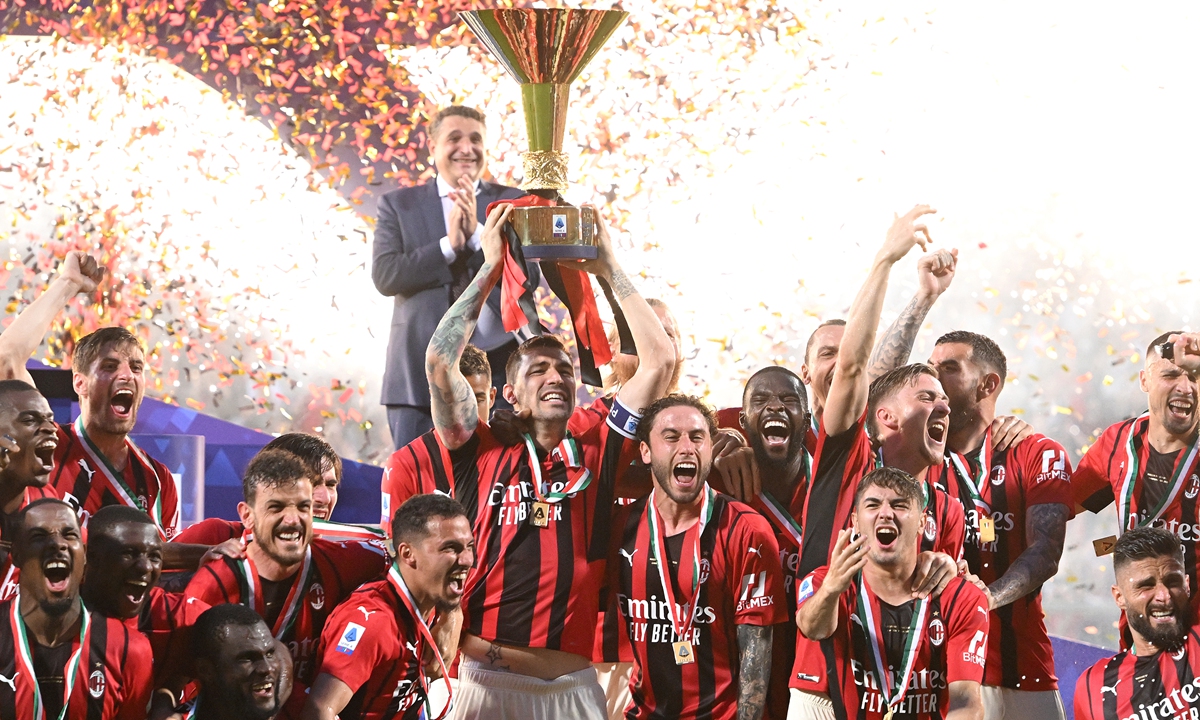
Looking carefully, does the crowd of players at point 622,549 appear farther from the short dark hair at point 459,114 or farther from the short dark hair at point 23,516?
the short dark hair at point 459,114

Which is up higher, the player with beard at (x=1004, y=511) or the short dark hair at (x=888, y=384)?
the short dark hair at (x=888, y=384)

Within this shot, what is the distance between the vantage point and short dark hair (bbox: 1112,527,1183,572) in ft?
14.3

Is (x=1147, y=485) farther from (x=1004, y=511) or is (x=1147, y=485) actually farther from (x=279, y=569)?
(x=279, y=569)

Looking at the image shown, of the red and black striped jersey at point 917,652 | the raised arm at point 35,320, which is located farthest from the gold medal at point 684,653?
the raised arm at point 35,320

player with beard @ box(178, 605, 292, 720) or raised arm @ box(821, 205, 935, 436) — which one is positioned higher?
raised arm @ box(821, 205, 935, 436)

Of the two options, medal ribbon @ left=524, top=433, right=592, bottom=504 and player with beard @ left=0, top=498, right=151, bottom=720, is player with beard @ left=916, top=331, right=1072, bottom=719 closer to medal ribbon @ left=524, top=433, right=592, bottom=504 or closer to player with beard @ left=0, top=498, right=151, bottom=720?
medal ribbon @ left=524, top=433, right=592, bottom=504

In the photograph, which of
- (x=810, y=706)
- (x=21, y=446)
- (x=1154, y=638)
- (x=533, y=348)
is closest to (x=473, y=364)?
(x=533, y=348)

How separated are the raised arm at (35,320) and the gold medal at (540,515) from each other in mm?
1745

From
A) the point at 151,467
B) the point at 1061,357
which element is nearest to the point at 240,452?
the point at 151,467

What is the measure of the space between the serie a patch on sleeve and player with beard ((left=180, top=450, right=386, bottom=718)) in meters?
0.19

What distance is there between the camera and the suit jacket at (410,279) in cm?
606

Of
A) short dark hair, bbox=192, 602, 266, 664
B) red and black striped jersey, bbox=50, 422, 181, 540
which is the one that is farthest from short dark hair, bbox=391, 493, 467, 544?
red and black striped jersey, bbox=50, 422, 181, 540

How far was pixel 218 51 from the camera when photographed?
7.51m

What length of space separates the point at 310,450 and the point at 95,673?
1033mm
